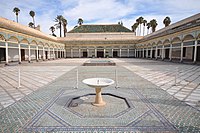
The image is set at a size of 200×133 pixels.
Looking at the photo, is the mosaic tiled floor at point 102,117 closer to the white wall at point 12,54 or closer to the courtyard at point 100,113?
the courtyard at point 100,113

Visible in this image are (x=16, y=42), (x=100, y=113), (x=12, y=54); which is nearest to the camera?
(x=100, y=113)

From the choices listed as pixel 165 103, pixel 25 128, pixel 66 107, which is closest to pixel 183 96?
pixel 165 103

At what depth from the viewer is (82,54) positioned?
137 feet

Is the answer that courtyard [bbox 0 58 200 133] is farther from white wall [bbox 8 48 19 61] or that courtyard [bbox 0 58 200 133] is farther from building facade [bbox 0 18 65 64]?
white wall [bbox 8 48 19 61]

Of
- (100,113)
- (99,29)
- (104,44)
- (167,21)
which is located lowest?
(100,113)

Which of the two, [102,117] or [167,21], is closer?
[102,117]

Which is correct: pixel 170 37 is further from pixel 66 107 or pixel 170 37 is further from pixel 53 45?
pixel 53 45

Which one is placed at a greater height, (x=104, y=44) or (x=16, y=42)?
(x=104, y=44)

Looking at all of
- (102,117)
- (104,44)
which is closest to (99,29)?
(104,44)

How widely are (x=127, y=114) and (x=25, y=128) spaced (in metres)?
2.53

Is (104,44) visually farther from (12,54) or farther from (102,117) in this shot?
(102,117)

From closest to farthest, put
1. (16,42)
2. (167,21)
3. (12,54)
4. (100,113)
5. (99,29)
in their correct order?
(100,113)
(16,42)
(12,54)
(167,21)
(99,29)

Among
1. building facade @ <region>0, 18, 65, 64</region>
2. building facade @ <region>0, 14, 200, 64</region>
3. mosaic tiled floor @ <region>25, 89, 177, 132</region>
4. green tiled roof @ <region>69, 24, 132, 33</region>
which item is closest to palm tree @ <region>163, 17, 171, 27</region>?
building facade @ <region>0, 14, 200, 64</region>

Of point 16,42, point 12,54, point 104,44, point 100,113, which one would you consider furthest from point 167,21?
point 100,113
